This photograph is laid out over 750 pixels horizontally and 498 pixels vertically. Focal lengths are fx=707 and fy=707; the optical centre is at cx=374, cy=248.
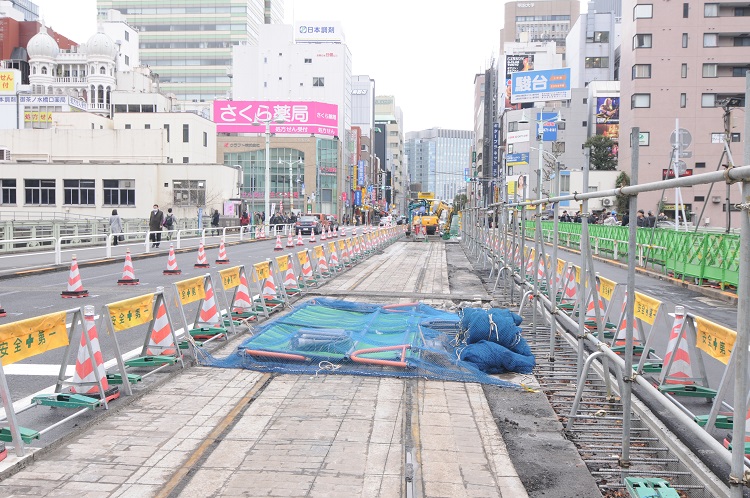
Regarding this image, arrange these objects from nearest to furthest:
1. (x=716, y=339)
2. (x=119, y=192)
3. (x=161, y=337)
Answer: (x=716, y=339), (x=161, y=337), (x=119, y=192)

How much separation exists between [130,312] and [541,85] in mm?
93857

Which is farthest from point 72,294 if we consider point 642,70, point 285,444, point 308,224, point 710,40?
point 710,40

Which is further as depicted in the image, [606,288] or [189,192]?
[189,192]

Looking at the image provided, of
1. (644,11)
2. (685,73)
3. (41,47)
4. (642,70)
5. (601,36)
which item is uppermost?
(601,36)

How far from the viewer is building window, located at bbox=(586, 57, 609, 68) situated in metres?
102

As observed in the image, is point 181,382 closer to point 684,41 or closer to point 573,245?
point 573,245

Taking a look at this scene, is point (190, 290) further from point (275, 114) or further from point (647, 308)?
point (275, 114)

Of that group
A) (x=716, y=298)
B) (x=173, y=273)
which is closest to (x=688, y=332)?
(x=716, y=298)

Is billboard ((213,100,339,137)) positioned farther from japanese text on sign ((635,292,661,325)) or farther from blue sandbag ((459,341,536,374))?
japanese text on sign ((635,292,661,325))

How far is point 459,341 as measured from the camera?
33.9 ft

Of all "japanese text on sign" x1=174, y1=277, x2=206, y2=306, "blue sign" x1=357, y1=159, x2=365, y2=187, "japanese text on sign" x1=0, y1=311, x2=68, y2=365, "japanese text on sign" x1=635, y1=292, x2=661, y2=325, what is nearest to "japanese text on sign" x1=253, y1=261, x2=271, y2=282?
"japanese text on sign" x1=174, y1=277, x2=206, y2=306

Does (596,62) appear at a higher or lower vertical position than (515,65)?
lower

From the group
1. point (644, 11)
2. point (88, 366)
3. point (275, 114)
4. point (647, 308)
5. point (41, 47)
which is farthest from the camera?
point (275, 114)

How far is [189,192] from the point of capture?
201 feet
